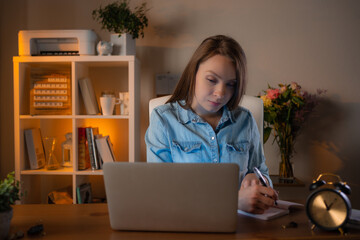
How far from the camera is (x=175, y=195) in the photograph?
757 millimetres

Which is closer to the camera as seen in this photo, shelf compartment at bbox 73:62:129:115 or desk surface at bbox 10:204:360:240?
desk surface at bbox 10:204:360:240

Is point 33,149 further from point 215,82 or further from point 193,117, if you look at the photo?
point 215,82

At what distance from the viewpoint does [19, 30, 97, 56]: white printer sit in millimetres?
2140

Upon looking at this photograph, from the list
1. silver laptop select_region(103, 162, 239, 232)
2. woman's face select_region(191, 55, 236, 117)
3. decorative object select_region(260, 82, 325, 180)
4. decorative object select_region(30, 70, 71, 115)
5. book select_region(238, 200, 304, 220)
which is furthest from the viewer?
decorative object select_region(30, 70, 71, 115)

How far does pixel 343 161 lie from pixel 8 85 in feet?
8.10

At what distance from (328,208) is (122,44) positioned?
5.61ft

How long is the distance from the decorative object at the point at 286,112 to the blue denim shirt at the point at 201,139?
74 centimetres

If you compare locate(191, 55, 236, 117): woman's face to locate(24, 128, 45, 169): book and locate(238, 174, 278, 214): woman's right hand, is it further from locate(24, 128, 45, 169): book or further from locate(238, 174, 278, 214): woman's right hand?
locate(24, 128, 45, 169): book

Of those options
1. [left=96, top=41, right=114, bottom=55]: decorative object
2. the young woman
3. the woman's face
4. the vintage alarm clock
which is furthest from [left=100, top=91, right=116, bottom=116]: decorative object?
the vintage alarm clock

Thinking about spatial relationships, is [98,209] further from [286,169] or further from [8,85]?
[8,85]

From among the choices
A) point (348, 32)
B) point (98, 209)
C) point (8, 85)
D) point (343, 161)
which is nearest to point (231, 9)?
point (348, 32)

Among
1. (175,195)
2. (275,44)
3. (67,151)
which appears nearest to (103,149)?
(67,151)

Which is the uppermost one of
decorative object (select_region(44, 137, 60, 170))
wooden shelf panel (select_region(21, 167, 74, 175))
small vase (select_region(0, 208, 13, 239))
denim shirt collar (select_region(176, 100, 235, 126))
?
denim shirt collar (select_region(176, 100, 235, 126))

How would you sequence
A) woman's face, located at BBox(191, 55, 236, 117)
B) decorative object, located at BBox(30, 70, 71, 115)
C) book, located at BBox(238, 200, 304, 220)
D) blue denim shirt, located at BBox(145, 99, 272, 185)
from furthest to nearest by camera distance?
1. decorative object, located at BBox(30, 70, 71, 115)
2. blue denim shirt, located at BBox(145, 99, 272, 185)
3. woman's face, located at BBox(191, 55, 236, 117)
4. book, located at BBox(238, 200, 304, 220)
